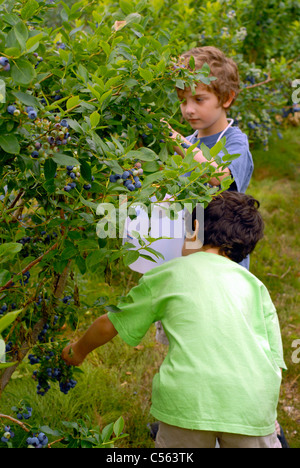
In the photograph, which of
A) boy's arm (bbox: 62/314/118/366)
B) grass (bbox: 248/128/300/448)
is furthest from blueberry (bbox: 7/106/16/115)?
grass (bbox: 248/128/300/448)

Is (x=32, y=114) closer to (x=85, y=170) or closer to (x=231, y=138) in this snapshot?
(x=85, y=170)

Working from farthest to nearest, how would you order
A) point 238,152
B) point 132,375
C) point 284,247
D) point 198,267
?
1. point 284,247
2. point 132,375
3. point 238,152
4. point 198,267

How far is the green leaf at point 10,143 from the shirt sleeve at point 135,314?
74 cm

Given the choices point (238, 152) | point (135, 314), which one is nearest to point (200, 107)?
point (238, 152)

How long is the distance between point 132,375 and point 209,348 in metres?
1.53

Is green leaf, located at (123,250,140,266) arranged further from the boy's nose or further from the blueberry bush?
the boy's nose

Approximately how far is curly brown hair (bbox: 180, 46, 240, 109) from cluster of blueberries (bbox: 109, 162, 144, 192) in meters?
1.18

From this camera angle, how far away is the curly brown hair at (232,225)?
203cm

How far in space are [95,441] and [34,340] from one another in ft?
1.78

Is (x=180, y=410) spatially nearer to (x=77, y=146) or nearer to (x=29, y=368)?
(x=77, y=146)

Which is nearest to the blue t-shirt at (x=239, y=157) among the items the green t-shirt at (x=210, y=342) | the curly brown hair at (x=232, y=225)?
the curly brown hair at (x=232, y=225)

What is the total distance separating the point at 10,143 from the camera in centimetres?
125

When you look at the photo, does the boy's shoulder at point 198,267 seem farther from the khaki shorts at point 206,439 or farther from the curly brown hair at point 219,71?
the curly brown hair at point 219,71
